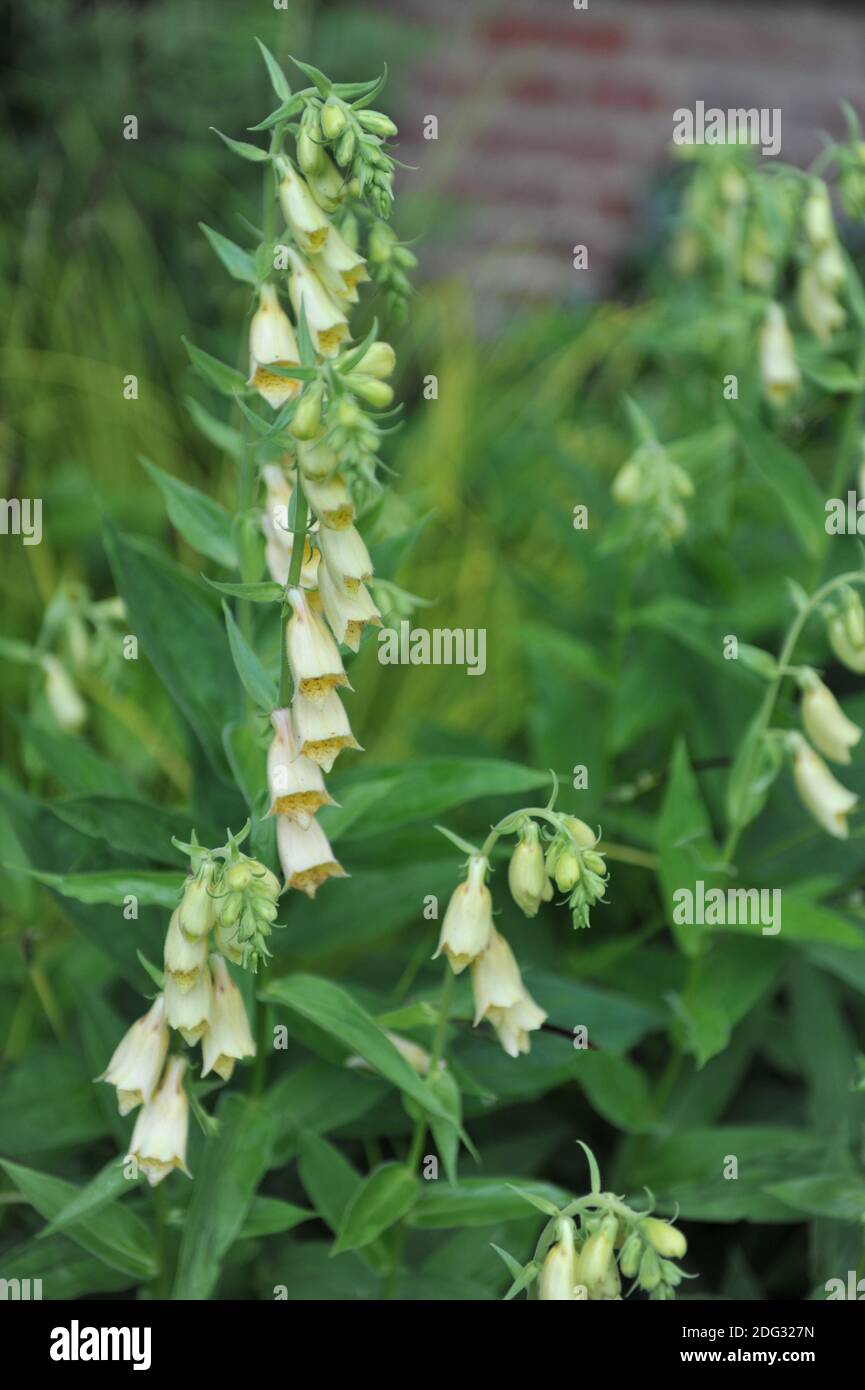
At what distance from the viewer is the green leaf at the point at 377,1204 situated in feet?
4.17

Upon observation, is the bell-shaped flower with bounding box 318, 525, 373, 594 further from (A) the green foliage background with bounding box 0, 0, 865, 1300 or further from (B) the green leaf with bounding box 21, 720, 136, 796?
(B) the green leaf with bounding box 21, 720, 136, 796

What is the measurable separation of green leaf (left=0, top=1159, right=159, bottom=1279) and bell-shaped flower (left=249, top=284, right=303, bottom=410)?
75 cm

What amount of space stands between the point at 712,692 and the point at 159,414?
1.59m

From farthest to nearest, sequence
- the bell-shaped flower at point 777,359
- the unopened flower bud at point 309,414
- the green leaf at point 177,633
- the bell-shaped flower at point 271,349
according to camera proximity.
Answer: the bell-shaped flower at point 777,359 → the green leaf at point 177,633 → the bell-shaped flower at point 271,349 → the unopened flower bud at point 309,414

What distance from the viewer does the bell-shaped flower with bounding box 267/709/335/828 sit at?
3.58 feet

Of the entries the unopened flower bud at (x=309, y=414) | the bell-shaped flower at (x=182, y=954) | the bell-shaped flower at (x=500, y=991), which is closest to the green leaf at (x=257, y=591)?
the unopened flower bud at (x=309, y=414)

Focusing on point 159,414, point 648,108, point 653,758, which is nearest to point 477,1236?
point 653,758

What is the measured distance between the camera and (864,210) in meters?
1.66

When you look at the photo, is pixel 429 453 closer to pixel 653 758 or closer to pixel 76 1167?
pixel 653 758

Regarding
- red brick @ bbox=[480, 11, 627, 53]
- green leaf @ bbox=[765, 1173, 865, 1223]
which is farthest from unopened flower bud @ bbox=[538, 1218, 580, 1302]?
red brick @ bbox=[480, 11, 627, 53]

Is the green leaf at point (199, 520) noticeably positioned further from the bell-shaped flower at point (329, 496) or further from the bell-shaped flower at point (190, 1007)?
the bell-shaped flower at point (190, 1007)

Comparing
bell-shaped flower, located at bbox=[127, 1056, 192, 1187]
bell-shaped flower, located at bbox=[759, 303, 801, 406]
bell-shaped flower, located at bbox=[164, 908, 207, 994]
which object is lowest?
bell-shaped flower, located at bbox=[127, 1056, 192, 1187]

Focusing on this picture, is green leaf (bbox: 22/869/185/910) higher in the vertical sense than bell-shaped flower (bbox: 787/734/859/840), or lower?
lower

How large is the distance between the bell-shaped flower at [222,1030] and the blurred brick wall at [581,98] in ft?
10.6
